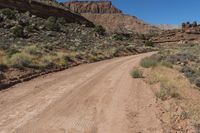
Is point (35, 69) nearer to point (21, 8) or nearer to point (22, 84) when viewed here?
point (22, 84)

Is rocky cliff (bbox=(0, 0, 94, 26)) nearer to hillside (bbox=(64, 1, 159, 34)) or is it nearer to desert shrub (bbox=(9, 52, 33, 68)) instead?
desert shrub (bbox=(9, 52, 33, 68))

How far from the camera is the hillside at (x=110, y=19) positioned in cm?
13185

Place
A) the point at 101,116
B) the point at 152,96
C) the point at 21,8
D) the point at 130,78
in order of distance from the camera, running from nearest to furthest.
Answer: the point at 101,116
the point at 152,96
the point at 130,78
the point at 21,8

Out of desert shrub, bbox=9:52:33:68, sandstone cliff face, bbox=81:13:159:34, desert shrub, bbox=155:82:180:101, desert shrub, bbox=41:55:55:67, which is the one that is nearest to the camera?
desert shrub, bbox=155:82:180:101

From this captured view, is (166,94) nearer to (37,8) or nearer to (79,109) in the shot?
(79,109)

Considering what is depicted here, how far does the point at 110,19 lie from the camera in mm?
145500

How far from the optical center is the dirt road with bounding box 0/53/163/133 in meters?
7.40

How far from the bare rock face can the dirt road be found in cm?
16403

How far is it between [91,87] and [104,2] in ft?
578

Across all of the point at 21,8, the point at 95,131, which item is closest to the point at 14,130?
the point at 95,131

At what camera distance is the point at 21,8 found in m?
61.1

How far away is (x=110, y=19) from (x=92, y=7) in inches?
1481

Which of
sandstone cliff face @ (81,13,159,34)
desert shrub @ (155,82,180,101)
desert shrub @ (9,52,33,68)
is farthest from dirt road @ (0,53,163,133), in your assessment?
sandstone cliff face @ (81,13,159,34)

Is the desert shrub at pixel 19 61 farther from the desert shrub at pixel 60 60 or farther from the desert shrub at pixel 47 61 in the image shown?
the desert shrub at pixel 60 60
